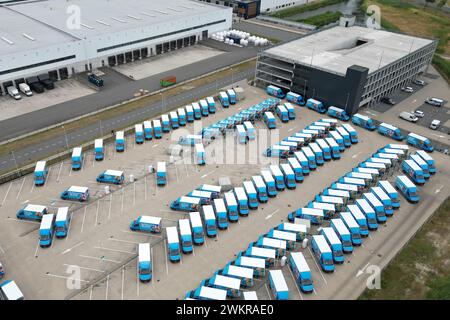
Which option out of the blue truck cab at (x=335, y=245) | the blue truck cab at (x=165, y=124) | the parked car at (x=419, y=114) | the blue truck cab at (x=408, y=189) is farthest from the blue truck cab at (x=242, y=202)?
the parked car at (x=419, y=114)

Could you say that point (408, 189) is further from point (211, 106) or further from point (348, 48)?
point (348, 48)

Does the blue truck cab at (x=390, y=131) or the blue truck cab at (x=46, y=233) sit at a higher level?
the blue truck cab at (x=390, y=131)

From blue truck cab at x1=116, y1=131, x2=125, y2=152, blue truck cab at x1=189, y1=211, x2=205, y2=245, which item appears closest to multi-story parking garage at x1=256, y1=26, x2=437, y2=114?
→ blue truck cab at x1=116, y1=131, x2=125, y2=152

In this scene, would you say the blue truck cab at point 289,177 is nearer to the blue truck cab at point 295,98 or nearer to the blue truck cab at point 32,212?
the blue truck cab at point 295,98

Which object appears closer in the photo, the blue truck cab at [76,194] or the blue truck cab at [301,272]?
the blue truck cab at [301,272]

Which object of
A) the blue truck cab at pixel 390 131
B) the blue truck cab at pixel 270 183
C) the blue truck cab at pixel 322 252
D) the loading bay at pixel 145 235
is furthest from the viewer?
the blue truck cab at pixel 390 131

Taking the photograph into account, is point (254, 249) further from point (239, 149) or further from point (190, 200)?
point (239, 149)

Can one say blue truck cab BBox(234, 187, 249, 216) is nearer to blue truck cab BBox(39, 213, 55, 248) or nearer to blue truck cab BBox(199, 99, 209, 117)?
blue truck cab BBox(39, 213, 55, 248)

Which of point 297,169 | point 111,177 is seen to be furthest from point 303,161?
point 111,177
